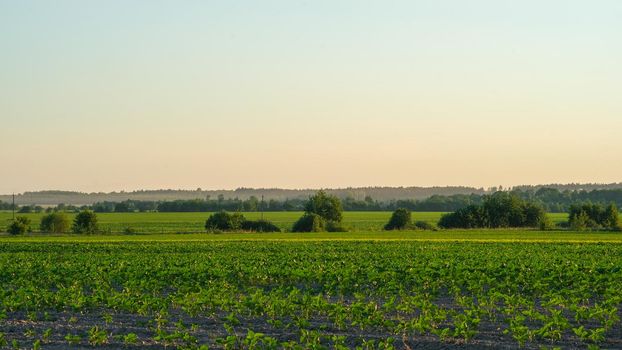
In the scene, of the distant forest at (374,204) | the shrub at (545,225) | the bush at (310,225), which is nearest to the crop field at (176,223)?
the bush at (310,225)

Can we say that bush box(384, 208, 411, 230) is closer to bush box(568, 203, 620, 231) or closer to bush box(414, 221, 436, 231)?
bush box(414, 221, 436, 231)

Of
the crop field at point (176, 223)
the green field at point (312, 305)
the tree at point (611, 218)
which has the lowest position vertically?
the green field at point (312, 305)

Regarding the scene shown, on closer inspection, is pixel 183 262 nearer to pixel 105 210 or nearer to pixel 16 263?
pixel 16 263

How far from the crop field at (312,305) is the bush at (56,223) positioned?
160 feet

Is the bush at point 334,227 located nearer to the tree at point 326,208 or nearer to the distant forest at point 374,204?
the tree at point 326,208

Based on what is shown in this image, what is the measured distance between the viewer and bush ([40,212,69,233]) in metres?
82.5

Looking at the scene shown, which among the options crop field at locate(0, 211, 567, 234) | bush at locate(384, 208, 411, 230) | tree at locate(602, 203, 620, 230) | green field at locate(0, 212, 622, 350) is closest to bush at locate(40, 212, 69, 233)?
crop field at locate(0, 211, 567, 234)

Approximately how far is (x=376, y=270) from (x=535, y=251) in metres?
16.4

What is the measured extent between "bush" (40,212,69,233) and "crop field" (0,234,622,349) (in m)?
48.8

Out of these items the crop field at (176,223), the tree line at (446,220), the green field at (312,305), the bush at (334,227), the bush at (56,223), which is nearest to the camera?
the green field at (312,305)

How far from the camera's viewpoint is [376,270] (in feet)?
92.5

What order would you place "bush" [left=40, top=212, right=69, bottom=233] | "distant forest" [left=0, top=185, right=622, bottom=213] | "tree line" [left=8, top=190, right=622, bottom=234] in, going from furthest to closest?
"distant forest" [left=0, top=185, right=622, bottom=213] → "bush" [left=40, top=212, right=69, bottom=233] → "tree line" [left=8, top=190, right=622, bottom=234]

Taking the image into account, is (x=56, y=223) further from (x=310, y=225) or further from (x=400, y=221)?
(x=400, y=221)

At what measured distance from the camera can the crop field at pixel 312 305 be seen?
1652cm
